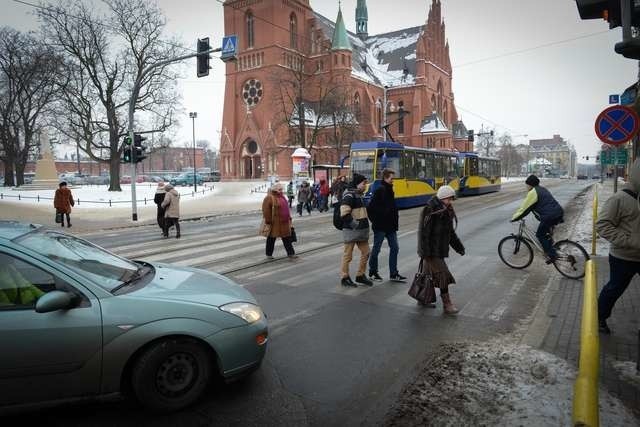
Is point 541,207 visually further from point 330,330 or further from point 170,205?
point 170,205

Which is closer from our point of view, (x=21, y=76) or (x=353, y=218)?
(x=353, y=218)

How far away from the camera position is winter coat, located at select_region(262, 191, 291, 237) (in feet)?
31.3

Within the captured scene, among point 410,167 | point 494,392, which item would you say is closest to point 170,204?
point 494,392

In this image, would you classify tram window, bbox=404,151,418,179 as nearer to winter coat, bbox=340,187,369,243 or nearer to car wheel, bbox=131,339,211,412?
winter coat, bbox=340,187,369,243

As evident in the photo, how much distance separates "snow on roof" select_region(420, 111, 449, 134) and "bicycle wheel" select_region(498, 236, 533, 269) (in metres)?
59.9

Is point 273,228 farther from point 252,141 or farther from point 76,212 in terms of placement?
point 252,141

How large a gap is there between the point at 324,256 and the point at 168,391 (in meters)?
6.77

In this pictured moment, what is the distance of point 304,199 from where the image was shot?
2141 centimetres

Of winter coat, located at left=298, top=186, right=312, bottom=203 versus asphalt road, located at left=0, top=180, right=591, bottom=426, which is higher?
winter coat, located at left=298, top=186, right=312, bottom=203

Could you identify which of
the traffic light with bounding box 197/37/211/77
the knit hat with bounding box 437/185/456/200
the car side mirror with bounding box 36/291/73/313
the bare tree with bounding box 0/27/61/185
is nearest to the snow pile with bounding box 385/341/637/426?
the knit hat with bounding box 437/185/456/200

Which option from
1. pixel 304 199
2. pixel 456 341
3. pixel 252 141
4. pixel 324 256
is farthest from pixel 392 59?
pixel 456 341

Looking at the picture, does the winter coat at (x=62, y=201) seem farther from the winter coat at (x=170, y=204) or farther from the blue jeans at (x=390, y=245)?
the blue jeans at (x=390, y=245)

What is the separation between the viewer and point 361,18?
85.3 metres

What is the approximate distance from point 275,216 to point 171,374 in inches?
250
